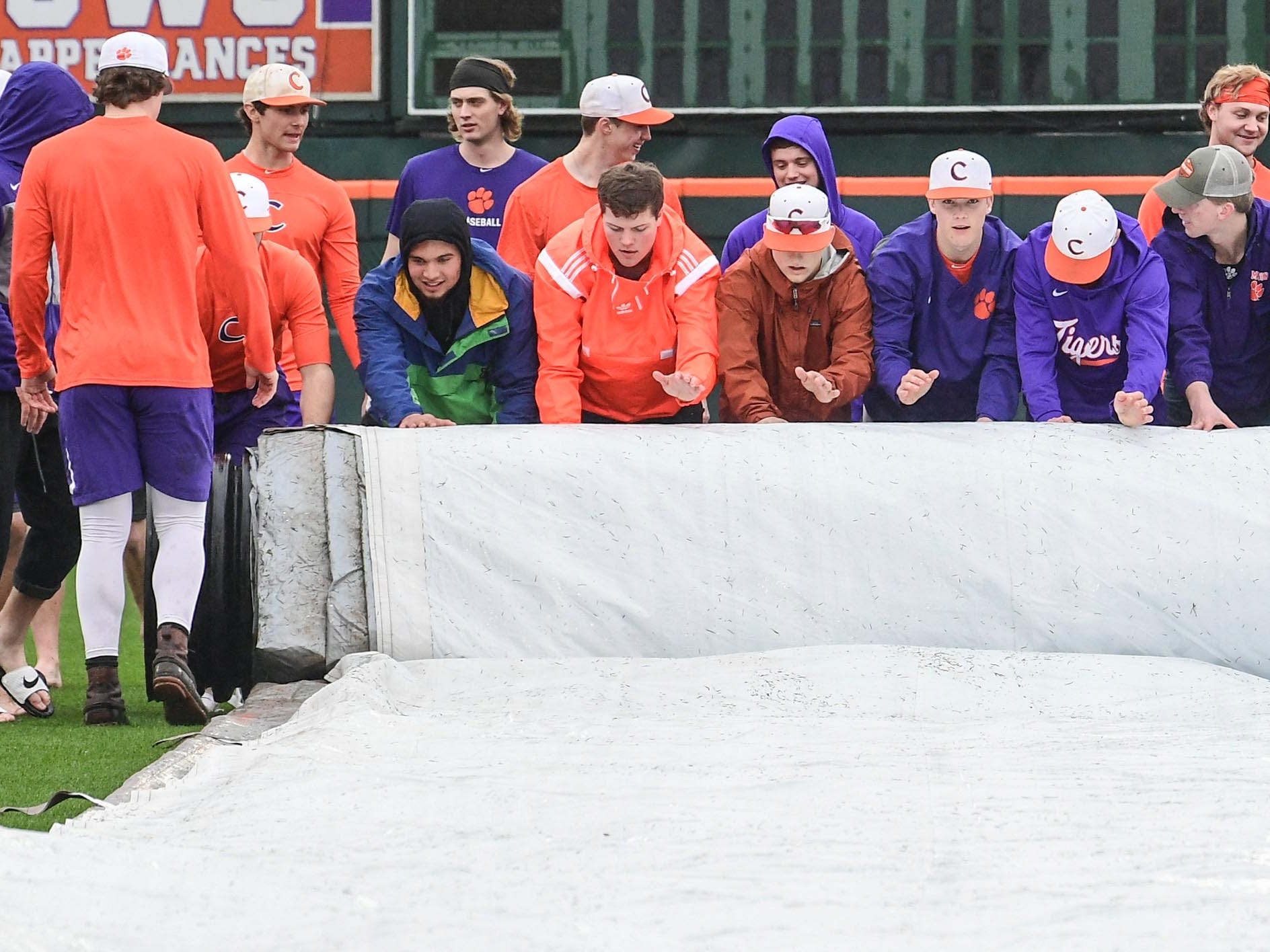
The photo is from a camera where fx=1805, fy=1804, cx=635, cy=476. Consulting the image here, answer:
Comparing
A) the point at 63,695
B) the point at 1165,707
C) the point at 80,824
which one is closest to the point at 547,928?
the point at 80,824

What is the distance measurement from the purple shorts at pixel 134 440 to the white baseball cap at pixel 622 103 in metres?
1.59

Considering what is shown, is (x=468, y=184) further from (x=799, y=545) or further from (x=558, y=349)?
(x=799, y=545)

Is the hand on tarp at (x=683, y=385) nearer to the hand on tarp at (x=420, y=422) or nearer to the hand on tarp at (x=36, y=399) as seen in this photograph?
the hand on tarp at (x=420, y=422)

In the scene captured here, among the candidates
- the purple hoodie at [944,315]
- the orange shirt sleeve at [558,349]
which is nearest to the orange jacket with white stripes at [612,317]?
the orange shirt sleeve at [558,349]

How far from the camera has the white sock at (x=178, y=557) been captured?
3967mm

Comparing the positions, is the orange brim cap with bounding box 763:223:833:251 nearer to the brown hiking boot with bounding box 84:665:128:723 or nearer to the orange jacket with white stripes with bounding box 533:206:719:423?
the orange jacket with white stripes with bounding box 533:206:719:423

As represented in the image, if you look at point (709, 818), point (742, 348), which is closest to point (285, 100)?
point (742, 348)

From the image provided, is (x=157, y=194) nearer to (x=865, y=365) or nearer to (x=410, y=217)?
(x=410, y=217)

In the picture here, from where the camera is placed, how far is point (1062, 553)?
4031mm

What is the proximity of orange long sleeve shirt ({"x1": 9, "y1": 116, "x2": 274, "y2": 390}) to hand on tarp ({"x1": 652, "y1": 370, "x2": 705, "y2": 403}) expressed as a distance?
1.04 m

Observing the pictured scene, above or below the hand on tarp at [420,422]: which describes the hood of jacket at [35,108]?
above

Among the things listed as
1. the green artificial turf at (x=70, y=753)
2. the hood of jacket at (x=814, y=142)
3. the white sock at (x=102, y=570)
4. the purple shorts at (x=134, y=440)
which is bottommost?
the green artificial turf at (x=70, y=753)

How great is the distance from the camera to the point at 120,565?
13.1 feet

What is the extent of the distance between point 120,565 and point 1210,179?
2.70 metres
